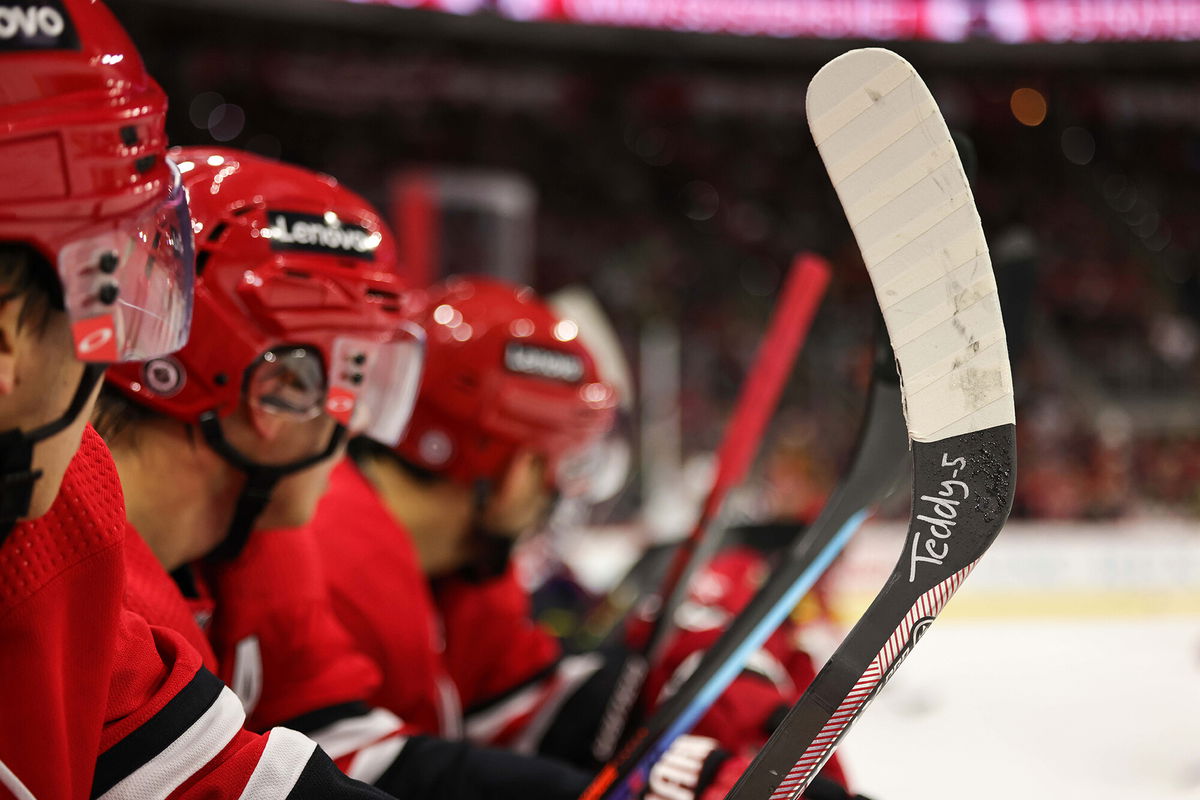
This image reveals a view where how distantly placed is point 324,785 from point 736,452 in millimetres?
899

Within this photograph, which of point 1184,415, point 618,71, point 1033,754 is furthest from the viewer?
point 618,71

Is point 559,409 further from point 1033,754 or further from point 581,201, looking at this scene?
point 581,201

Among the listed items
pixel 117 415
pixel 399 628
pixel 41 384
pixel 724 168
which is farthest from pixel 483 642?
pixel 724 168

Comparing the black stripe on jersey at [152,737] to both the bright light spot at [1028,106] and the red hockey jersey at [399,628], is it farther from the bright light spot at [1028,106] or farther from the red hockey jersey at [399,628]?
the bright light spot at [1028,106]

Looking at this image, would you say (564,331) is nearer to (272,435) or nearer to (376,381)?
(376,381)

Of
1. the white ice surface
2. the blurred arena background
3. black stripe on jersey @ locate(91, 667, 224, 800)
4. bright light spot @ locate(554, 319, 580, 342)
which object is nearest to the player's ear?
black stripe on jersey @ locate(91, 667, 224, 800)

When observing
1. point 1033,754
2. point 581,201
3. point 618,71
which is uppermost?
point 1033,754

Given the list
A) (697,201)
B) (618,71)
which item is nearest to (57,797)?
(618,71)

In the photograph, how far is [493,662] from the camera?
166cm

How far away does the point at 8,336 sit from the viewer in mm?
559

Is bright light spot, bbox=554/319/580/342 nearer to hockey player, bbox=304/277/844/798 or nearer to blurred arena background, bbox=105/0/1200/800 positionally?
hockey player, bbox=304/277/844/798

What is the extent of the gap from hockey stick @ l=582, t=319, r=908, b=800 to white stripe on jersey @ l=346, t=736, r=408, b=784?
185 mm

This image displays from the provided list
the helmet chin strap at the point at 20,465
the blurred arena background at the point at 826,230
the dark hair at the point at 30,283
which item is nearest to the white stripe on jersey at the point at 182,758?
the helmet chin strap at the point at 20,465

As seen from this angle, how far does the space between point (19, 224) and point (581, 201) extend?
9379 millimetres
